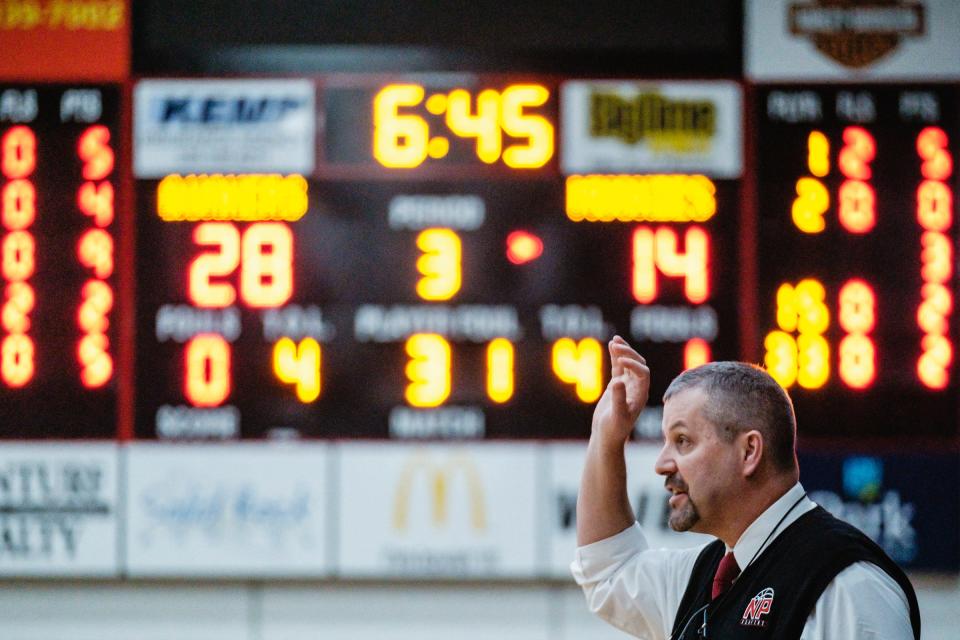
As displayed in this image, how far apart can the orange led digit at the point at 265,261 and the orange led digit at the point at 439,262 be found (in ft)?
1.33

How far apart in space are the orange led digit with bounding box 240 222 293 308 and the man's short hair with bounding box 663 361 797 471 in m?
2.25

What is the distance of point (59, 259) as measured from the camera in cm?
382

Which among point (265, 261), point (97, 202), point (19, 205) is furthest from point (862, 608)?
point (19, 205)

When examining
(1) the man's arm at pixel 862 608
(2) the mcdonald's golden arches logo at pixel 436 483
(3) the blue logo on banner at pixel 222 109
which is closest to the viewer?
(1) the man's arm at pixel 862 608

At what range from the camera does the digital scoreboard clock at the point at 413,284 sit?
378cm

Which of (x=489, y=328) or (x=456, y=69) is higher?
(x=456, y=69)

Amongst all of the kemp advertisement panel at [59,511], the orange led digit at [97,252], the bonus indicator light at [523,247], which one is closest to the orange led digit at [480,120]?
the bonus indicator light at [523,247]

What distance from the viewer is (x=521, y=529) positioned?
3.77 meters

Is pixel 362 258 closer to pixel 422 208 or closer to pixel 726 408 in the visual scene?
pixel 422 208

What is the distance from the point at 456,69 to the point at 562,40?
0.35 meters

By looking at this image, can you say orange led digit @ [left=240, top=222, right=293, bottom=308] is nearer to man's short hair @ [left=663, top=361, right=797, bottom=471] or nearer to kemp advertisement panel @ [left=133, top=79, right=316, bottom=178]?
kemp advertisement panel @ [left=133, top=79, right=316, bottom=178]

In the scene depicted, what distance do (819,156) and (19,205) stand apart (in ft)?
8.14

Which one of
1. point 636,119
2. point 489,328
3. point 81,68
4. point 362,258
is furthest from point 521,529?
point 81,68

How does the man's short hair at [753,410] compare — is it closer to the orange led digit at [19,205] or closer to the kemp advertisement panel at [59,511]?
the kemp advertisement panel at [59,511]
